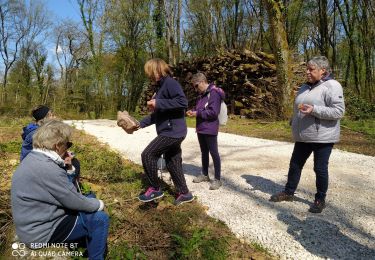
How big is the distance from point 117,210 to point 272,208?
1.89 meters

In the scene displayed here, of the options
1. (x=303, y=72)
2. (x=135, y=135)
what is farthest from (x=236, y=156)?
(x=303, y=72)

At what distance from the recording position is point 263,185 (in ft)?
17.1

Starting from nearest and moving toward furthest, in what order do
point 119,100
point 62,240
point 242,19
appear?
point 62,240 < point 119,100 < point 242,19

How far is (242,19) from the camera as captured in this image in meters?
28.6

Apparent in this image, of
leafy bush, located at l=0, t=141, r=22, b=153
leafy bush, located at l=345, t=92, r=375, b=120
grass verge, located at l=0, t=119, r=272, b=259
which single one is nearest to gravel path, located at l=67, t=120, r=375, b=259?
grass verge, located at l=0, t=119, r=272, b=259

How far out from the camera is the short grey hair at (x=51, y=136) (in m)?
2.78

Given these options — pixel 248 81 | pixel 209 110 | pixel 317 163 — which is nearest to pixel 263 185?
pixel 317 163

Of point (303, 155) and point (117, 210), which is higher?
point (303, 155)

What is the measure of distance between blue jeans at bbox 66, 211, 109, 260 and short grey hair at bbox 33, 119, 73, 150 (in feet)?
2.11

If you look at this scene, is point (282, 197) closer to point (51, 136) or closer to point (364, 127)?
point (51, 136)

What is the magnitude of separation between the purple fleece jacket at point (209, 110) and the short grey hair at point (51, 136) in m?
2.25

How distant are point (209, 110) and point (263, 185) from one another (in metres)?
1.46

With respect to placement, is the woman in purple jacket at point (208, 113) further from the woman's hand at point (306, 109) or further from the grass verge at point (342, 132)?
the grass verge at point (342, 132)

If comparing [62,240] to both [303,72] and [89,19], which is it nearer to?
[303,72]
